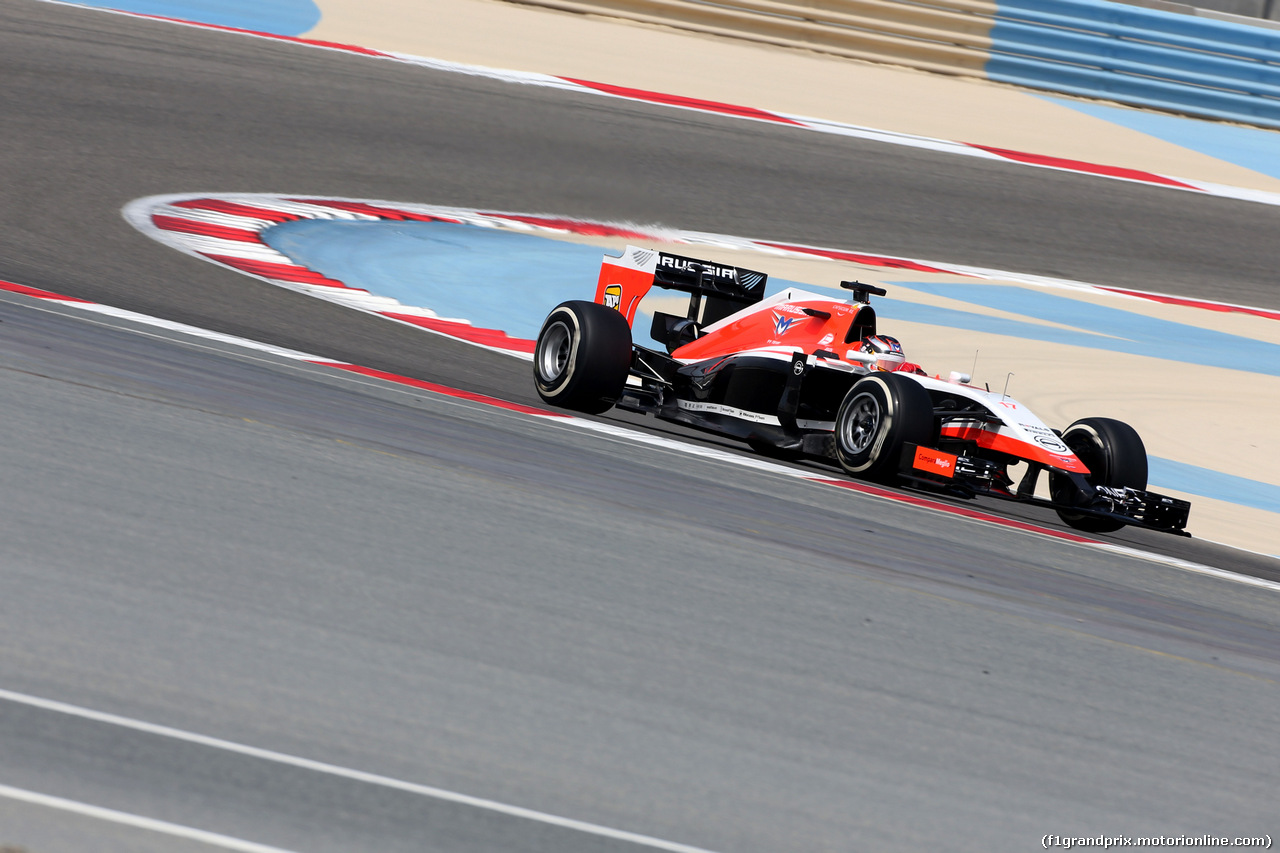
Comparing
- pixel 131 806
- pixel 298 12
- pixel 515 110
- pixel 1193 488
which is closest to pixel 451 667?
pixel 131 806

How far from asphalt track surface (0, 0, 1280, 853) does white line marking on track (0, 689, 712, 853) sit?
0.03 meters

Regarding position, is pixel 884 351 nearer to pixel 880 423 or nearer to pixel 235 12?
pixel 880 423

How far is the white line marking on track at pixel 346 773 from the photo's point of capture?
3.15m

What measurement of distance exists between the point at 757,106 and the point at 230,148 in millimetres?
6502

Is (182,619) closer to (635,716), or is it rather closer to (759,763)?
(635,716)

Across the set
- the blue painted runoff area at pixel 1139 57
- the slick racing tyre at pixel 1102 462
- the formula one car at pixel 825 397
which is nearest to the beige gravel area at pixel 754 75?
the blue painted runoff area at pixel 1139 57

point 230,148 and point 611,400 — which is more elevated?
point 230,148

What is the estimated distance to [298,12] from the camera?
59.6 feet

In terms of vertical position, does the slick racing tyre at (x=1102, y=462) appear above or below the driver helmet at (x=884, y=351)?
below

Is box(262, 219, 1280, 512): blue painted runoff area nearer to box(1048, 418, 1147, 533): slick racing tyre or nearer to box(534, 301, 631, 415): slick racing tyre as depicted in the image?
box(534, 301, 631, 415): slick racing tyre

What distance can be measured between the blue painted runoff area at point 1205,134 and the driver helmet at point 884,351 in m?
12.0

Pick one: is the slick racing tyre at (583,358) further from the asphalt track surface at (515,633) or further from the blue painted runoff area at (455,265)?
the blue painted runoff area at (455,265)

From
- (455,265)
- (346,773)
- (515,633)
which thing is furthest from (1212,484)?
(346,773)

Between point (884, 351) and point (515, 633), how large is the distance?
4.14 metres
